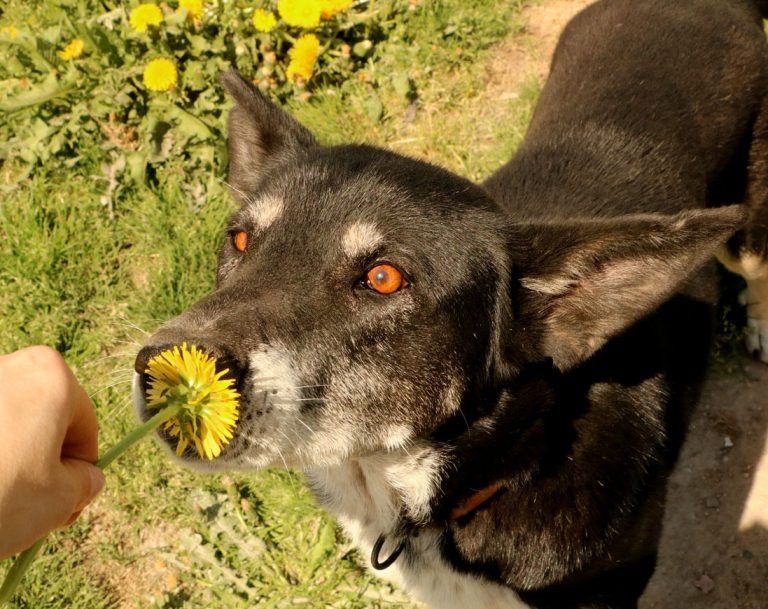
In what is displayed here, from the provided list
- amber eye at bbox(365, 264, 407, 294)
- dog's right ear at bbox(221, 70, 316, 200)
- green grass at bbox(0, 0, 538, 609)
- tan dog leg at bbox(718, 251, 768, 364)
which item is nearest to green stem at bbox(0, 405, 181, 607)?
amber eye at bbox(365, 264, 407, 294)

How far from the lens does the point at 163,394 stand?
1.94 metres

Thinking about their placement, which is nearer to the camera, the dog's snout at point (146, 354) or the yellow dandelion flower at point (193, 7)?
the dog's snout at point (146, 354)

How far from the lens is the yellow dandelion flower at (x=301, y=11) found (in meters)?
4.92

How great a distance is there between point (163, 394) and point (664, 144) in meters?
2.57

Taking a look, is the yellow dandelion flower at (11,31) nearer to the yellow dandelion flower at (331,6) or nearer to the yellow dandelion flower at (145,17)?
the yellow dandelion flower at (145,17)

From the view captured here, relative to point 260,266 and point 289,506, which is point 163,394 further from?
point 289,506

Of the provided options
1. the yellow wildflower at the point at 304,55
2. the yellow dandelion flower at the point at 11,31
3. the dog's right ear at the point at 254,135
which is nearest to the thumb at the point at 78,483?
the dog's right ear at the point at 254,135

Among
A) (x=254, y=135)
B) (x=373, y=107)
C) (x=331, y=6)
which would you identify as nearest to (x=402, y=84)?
(x=373, y=107)

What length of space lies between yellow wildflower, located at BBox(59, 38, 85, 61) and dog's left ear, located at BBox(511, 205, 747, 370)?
382cm

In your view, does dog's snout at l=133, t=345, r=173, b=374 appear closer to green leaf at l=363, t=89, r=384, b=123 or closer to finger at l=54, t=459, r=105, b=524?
finger at l=54, t=459, r=105, b=524

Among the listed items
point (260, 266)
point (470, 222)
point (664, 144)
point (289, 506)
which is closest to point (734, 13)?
point (664, 144)

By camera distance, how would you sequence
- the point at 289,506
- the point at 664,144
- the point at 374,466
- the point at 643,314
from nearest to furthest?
1. the point at 643,314
2. the point at 374,466
3. the point at 664,144
4. the point at 289,506

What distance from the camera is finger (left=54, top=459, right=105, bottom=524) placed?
63.2 inches

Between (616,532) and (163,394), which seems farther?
(616,532)
